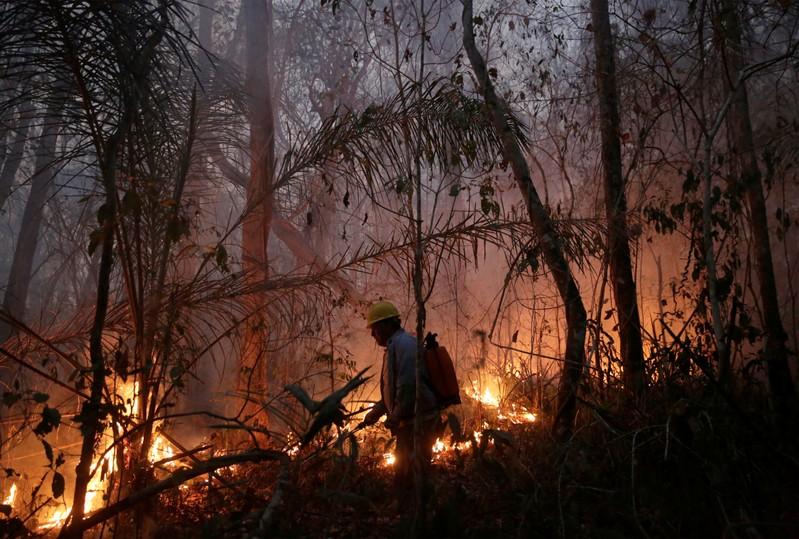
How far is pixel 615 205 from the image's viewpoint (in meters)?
4.22

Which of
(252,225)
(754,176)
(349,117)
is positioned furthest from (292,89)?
(754,176)

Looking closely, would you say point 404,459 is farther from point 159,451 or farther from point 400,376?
point 159,451

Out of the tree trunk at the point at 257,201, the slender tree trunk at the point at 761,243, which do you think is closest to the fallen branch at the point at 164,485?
the tree trunk at the point at 257,201

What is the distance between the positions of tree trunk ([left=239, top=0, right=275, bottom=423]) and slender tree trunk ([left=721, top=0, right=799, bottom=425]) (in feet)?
11.8

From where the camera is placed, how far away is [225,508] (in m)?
3.84

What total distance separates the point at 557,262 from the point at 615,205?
786mm

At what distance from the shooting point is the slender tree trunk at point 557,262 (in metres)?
3.80

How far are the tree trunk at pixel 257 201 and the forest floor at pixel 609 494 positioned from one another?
0.64 m

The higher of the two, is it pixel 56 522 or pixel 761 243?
pixel 761 243

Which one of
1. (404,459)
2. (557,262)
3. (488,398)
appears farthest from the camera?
(488,398)

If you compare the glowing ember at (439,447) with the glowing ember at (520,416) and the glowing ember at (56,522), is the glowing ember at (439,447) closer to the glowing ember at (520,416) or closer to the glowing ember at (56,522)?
the glowing ember at (520,416)

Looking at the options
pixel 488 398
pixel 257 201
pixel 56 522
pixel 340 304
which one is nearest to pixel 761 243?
pixel 340 304

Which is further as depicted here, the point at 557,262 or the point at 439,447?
the point at 439,447

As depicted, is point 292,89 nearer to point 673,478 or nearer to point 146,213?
point 146,213
